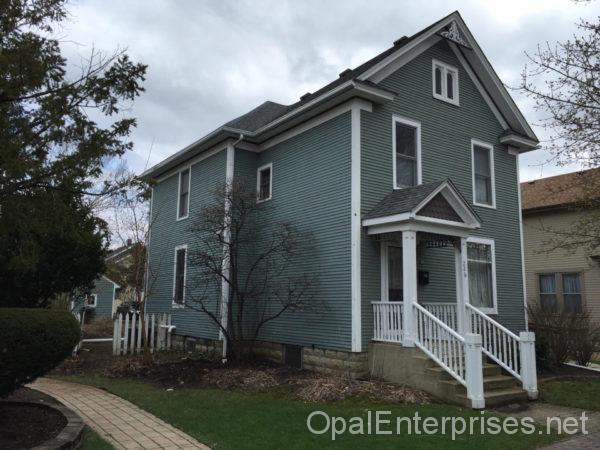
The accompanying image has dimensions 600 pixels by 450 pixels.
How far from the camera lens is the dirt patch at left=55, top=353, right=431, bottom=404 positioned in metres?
9.23

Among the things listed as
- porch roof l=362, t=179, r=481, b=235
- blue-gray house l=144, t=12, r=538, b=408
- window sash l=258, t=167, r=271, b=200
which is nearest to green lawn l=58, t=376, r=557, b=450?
blue-gray house l=144, t=12, r=538, b=408

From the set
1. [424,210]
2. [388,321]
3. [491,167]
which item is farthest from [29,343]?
[491,167]

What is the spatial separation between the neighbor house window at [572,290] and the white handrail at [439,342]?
11.8 m

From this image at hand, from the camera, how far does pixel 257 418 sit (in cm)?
759

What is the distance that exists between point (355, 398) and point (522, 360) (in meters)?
3.20

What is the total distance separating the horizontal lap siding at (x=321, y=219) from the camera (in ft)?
36.8

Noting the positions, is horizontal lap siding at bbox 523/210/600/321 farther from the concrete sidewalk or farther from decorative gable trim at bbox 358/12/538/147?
the concrete sidewalk

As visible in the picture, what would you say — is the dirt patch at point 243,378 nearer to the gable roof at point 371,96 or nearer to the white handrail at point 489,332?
the white handrail at point 489,332

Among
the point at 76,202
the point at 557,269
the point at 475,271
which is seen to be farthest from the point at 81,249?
the point at 557,269

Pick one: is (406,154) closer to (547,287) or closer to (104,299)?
(547,287)

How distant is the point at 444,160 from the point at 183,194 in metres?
8.31

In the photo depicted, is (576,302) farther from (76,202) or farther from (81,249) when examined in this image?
(76,202)

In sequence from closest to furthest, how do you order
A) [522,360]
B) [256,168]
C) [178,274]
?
[522,360]
[256,168]
[178,274]

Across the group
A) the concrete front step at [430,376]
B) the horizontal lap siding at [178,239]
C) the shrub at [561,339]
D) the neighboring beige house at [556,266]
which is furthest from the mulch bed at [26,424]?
the neighboring beige house at [556,266]
